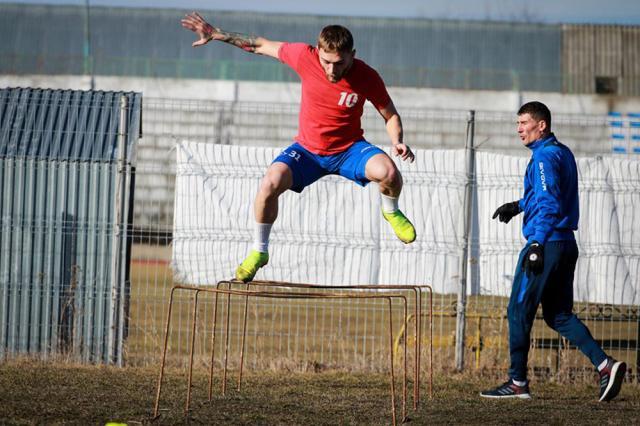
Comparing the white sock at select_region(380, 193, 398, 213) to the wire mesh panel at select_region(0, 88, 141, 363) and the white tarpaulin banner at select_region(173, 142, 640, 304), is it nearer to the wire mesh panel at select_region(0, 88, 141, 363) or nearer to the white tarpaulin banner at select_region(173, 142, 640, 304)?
the white tarpaulin banner at select_region(173, 142, 640, 304)

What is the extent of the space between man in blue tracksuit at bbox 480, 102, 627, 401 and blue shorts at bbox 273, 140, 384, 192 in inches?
64.7

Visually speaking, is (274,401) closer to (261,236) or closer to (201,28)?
(261,236)

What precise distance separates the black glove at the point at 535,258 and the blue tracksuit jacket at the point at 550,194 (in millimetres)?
95

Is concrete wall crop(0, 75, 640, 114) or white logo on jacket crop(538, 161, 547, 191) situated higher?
concrete wall crop(0, 75, 640, 114)

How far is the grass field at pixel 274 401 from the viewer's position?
24.8 feet

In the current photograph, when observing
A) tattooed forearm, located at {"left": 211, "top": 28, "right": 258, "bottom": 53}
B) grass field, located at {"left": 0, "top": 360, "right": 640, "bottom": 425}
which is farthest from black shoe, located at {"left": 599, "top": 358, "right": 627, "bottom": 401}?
tattooed forearm, located at {"left": 211, "top": 28, "right": 258, "bottom": 53}

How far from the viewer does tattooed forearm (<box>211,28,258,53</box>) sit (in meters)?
7.86

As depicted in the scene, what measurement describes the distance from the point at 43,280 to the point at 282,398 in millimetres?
3383

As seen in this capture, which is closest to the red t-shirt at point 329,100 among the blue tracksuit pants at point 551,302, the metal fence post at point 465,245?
the blue tracksuit pants at point 551,302

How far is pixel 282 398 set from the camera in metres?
8.62

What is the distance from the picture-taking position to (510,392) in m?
8.81

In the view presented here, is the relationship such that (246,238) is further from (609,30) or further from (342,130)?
(609,30)

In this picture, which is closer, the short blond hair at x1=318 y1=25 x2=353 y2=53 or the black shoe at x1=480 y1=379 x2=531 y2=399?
the short blond hair at x1=318 y1=25 x2=353 y2=53

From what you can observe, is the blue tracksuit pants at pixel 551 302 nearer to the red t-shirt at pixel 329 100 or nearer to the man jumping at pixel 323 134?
the man jumping at pixel 323 134
